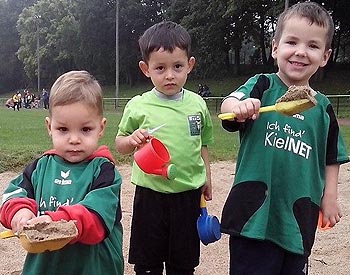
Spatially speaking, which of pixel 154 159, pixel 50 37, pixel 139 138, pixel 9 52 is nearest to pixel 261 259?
pixel 154 159

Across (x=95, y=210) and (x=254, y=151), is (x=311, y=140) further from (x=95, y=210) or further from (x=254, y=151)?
(x=95, y=210)

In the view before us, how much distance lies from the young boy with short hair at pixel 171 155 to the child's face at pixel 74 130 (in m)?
0.55

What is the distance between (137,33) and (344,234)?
40.2 metres

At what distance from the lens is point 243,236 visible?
201 cm

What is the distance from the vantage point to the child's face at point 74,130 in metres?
1.80

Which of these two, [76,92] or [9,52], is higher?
[76,92]

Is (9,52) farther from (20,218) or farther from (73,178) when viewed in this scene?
(20,218)

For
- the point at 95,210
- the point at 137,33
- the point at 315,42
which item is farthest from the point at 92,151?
the point at 137,33

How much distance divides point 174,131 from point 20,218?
39.2 inches

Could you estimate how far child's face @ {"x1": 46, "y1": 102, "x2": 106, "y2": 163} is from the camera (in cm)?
180

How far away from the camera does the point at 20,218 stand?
1.65 m

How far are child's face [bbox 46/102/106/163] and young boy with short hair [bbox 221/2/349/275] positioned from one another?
1.57 ft

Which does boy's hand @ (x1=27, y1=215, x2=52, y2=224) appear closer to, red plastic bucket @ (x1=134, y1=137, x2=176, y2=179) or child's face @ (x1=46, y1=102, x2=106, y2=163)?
child's face @ (x1=46, y1=102, x2=106, y2=163)

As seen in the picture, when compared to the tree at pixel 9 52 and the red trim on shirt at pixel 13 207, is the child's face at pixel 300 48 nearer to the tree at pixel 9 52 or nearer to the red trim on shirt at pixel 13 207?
the red trim on shirt at pixel 13 207
